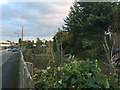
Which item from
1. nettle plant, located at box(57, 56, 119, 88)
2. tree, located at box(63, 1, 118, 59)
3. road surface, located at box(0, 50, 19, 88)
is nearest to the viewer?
nettle plant, located at box(57, 56, 119, 88)

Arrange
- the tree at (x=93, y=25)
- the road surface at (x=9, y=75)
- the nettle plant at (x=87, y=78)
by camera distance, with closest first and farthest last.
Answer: the nettle plant at (x=87, y=78)
the road surface at (x=9, y=75)
the tree at (x=93, y=25)

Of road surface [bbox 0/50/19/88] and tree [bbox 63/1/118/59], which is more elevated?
tree [bbox 63/1/118/59]

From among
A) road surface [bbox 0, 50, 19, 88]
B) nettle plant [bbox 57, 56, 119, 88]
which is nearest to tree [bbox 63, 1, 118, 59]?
nettle plant [bbox 57, 56, 119, 88]

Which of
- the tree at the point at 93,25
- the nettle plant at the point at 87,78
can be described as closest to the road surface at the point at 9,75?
the nettle plant at the point at 87,78

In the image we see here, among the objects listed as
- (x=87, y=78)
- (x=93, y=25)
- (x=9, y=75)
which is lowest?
(x=9, y=75)

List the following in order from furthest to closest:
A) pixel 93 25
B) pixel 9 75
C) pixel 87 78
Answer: pixel 93 25, pixel 9 75, pixel 87 78

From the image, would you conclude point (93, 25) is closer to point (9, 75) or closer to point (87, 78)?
point (87, 78)

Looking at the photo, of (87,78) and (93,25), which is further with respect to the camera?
(93,25)

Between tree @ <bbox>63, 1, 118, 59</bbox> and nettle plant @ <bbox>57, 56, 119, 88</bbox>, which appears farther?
tree @ <bbox>63, 1, 118, 59</bbox>

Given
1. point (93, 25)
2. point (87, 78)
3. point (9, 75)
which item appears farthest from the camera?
point (93, 25)

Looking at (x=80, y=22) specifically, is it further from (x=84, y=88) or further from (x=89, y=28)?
(x=84, y=88)

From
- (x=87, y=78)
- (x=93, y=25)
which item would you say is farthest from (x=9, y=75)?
(x=93, y=25)

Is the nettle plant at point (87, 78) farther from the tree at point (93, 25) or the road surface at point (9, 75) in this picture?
the tree at point (93, 25)

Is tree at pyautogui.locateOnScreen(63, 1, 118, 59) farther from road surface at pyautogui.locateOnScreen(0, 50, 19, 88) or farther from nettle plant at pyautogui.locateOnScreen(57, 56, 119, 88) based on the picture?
road surface at pyautogui.locateOnScreen(0, 50, 19, 88)
